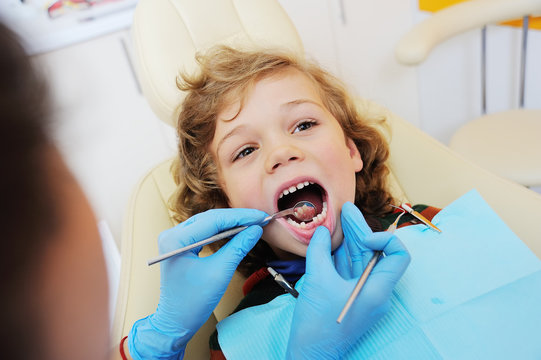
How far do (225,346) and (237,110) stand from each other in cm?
56

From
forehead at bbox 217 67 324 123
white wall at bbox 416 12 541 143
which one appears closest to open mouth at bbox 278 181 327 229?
forehead at bbox 217 67 324 123

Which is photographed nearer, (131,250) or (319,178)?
(319,178)

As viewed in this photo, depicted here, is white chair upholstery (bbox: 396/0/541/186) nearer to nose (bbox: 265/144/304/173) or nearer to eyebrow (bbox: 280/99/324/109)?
eyebrow (bbox: 280/99/324/109)

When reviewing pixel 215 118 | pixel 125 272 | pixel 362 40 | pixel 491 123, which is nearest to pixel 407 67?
pixel 362 40

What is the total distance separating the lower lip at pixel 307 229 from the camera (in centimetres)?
99

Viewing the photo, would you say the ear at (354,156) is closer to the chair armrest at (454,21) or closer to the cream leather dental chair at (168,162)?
the cream leather dental chair at (168,162)

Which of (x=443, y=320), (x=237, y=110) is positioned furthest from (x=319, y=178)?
(x=443, y=320)

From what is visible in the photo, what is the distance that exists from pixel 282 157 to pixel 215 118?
27 centimetres

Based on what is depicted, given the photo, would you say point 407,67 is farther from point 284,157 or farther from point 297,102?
point 284,157

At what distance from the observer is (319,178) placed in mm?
1019

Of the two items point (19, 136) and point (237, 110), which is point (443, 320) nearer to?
point (237, 110)

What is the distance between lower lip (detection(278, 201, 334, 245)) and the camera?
3.25 feet

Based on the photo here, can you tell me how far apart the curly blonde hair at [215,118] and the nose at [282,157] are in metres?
0.19

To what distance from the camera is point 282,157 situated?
0.99 meters
